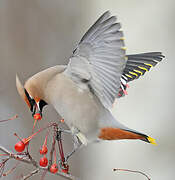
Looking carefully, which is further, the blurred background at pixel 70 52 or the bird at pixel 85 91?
the blurred background at pixel 70 52

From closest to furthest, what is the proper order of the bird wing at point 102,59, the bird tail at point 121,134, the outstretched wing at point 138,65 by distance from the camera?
1. the bird wing at point 102,59
2. the bird tail at point 121,134
3. the outstretched wing at point 138,65

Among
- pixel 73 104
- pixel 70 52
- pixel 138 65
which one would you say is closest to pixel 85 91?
pixel 73 104

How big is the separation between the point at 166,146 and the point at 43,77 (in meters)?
1.43

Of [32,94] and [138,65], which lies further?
[138,65]

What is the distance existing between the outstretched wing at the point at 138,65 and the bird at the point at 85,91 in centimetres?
5

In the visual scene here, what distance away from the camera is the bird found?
800mm

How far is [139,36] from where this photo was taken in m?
2.16

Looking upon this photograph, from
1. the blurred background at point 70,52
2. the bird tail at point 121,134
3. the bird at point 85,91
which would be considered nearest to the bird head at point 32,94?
the bird at point 85,91

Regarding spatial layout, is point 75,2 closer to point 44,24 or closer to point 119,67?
point 44,24

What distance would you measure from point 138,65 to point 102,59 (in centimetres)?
A: 26

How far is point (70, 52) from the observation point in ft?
6.04

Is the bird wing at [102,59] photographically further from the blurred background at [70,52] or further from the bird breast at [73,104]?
the blurred background at [70,52]

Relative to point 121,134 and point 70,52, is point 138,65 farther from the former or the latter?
point 70,52

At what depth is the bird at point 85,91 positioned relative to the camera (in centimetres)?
80
